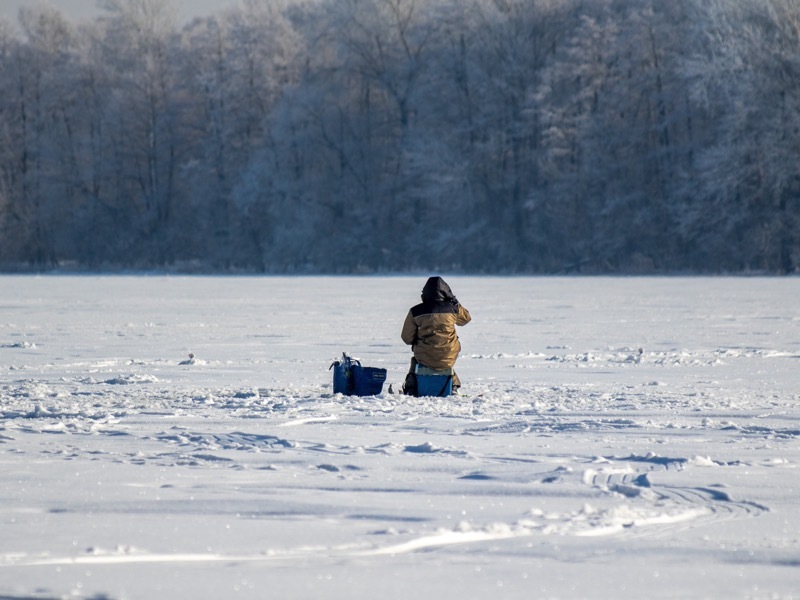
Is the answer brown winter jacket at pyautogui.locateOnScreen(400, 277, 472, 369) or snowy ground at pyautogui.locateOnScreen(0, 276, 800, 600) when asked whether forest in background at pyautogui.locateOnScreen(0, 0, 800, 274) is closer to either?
snowy ground at pyautogui.locateOnScreen(0, 276, 800, 600)

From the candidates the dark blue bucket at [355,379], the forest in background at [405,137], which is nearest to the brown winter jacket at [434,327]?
the dark blue bucket at [355,379]

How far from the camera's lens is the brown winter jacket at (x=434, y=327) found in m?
9.50

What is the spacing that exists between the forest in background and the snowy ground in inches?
1105

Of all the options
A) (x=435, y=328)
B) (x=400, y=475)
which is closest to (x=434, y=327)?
(x=435, y=328)

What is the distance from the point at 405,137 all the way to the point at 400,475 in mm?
42456

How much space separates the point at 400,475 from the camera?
20.1 feet

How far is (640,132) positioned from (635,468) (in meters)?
39.9

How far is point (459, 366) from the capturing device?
41.1 ft

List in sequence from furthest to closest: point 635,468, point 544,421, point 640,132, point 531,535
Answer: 1. point 640,132
2. point 544,421
3. point 635,468
4. point 531,535

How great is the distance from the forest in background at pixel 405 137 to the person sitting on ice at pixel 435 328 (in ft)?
104

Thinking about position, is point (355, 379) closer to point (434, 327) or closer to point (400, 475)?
point (434, 327)

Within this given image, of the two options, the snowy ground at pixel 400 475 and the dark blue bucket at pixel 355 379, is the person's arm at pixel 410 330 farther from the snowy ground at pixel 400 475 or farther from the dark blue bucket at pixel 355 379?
the snowy ground at pixel 400 475

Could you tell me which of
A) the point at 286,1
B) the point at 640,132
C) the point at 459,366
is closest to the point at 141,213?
the point at 286,1

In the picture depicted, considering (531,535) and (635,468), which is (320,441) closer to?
(635,468)
